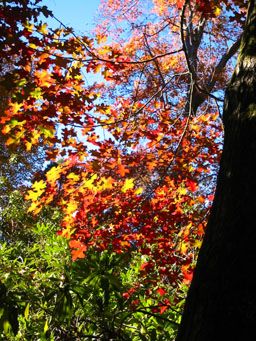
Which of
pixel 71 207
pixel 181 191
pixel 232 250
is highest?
pixel 181 191

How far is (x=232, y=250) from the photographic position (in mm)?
1152

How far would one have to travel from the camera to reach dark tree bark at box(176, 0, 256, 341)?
3.42 feet

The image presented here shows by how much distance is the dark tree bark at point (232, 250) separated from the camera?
1041 millimetres

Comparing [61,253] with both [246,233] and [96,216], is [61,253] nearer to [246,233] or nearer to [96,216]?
[96,216]

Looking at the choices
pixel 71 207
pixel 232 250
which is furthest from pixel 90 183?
pixel 232 250

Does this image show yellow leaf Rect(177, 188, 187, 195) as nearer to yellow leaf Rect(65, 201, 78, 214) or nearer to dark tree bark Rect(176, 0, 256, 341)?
yellow leaf Rect(65, 201, 78, 214)

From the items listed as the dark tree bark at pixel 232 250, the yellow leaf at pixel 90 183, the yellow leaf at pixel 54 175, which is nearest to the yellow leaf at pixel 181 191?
the yellow leaf at pixel 90 183

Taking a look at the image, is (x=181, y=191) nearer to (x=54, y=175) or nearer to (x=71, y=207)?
(x=71, y=207)

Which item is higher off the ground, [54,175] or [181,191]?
[181,191]

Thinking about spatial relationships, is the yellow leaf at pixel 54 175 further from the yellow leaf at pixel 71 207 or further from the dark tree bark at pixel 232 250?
the dark tree bark at pixel 232 250

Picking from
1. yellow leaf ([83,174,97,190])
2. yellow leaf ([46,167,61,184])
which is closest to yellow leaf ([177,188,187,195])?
yellow leaf ([83,174,97,190])

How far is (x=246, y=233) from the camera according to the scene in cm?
115

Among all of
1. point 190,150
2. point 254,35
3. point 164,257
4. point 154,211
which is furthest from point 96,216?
point 254,35

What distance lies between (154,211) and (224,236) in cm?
382
